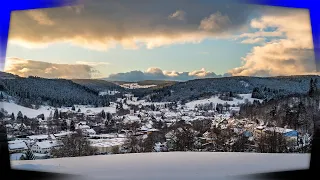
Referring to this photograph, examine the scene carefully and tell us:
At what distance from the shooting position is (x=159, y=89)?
20.2ft

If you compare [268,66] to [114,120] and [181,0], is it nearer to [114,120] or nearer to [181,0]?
[181,0]

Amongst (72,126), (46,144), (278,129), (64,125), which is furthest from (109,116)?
(278,129)

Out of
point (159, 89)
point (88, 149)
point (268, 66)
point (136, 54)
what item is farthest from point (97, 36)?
point (268, 66)

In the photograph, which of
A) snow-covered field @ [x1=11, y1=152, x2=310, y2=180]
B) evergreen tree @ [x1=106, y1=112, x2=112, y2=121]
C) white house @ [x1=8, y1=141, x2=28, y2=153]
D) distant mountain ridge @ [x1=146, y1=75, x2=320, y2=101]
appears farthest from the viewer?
evergreen tree @ [x1=106, y1=112, x2=112, y2=121]

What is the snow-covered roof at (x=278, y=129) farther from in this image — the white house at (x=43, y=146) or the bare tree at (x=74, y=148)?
the white house at (x=43, y=146)

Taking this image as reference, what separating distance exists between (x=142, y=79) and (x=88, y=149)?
4.28 ft

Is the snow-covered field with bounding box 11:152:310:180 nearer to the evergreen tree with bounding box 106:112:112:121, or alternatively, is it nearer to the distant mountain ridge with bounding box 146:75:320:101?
the evergreen tree with bounding box 106:112:112:121

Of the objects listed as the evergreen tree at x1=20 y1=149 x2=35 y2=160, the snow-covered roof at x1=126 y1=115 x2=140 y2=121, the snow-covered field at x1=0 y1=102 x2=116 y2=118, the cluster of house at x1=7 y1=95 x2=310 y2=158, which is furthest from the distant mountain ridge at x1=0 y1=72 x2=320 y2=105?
the evergreen tree at x1=20 y1=149 x2=35 y2=160

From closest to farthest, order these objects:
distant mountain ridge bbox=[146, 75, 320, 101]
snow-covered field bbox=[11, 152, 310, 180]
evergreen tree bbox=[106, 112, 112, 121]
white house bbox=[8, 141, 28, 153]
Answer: snow-covered field bbox=[11, 152, 310, 180] → white house bbox=[8, 141, 28, 153] → distant mountain ridge bbox=[146, 75, 320, 101] → evergreen tree bbox=[106, 112, 112, 121]

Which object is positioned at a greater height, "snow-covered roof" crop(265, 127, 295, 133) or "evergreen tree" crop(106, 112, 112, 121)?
"evergreen tree" crop(106, 112, 112, 121)

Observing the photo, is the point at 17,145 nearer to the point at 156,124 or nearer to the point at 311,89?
the point at 156,124

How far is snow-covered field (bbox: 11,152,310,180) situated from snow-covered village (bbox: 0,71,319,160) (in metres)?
0.10

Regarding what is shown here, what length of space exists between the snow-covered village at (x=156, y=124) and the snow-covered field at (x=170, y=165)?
10 cm

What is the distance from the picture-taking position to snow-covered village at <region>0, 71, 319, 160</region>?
596 centimetres
